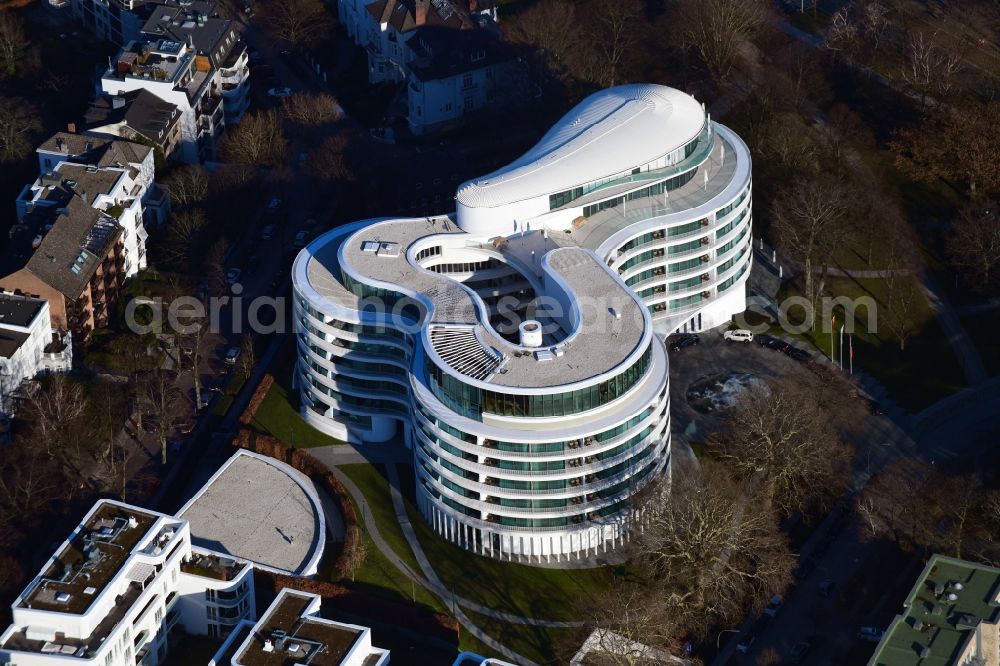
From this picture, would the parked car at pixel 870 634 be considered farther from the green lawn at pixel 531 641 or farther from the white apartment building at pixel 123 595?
the white apartment building at pixel 123 595

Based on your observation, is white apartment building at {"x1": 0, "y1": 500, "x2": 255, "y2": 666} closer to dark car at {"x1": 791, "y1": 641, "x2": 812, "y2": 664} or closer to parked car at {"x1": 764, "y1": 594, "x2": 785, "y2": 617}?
parked car at {"x1": 764, "y1": 594, "x2": 785, "y2": 617}

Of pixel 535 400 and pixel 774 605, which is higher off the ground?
pixel 535 400

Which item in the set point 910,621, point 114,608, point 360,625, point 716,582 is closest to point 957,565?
point 910,621

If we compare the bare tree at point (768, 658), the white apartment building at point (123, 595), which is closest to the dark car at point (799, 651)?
the bare tree at point (768, 658)

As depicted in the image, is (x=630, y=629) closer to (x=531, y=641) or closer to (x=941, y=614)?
(x=531, y=641)

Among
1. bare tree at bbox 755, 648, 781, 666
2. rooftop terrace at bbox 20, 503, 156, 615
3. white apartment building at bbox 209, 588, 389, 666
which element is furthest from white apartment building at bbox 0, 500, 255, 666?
bare tree at bbox 755, 648, 781, 666

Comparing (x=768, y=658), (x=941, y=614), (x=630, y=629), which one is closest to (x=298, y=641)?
(x=630, y=629)
